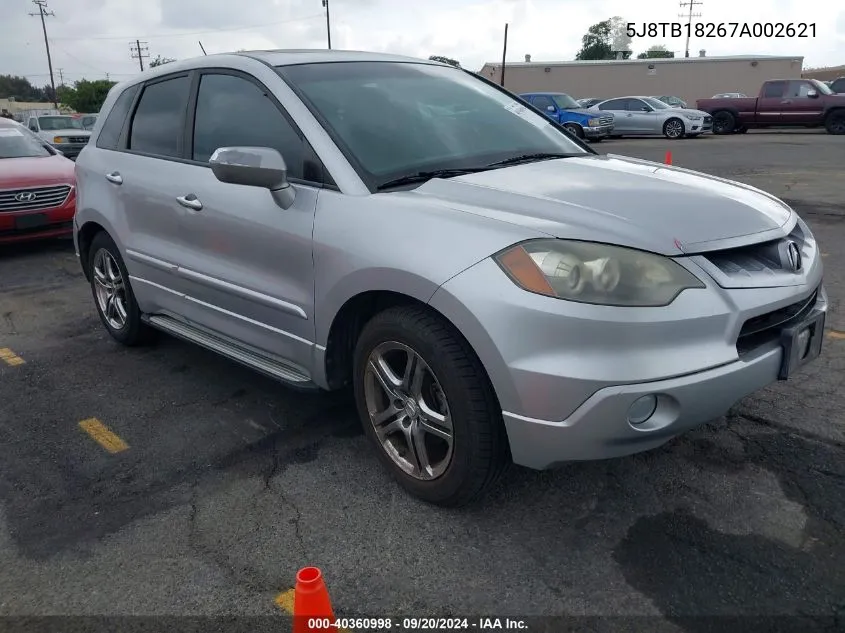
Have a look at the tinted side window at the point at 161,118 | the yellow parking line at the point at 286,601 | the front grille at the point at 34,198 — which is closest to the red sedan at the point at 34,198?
the front grille at the point at 34,198

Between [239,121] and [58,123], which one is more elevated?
[239,121]

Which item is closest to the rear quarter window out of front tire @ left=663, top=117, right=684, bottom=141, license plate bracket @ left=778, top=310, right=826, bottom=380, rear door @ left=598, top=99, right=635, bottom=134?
license plate bracket @ left=778, top=310, right=826, bottom=380

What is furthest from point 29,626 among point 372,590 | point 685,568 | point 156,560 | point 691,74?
point 691,74

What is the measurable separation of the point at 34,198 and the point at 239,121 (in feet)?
19.3

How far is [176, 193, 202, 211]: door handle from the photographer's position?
3662 millimetres

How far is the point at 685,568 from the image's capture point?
2.49 metres

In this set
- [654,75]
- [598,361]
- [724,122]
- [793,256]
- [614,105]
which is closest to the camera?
[598,361]

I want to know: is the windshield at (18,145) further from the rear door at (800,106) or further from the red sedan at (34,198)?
the rear door at (800,106)

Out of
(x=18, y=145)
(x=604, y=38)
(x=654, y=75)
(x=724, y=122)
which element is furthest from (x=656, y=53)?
(x=18, y=145)

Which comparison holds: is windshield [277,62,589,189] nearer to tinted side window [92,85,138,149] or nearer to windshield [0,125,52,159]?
tinted side window [92,85,138,149]

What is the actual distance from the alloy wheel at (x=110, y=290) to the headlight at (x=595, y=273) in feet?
10.3

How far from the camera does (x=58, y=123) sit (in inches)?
848

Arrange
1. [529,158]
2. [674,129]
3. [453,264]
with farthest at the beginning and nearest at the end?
[674,129]
[529,158]
[453,264]

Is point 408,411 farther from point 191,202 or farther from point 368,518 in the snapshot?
point 191,202
